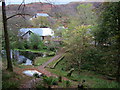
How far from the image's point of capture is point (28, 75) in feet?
5.15

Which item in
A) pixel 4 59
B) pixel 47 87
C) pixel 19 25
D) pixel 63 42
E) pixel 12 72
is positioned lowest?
pixel 47 87

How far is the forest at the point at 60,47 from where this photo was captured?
4.97 ft

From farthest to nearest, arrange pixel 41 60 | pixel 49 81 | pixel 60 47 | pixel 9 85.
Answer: pixel 60 47 → pixel 41 60 → pixel 49 81 → pixel 9 85

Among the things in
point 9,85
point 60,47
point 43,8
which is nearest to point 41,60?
point 60,47

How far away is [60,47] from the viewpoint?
215 cm

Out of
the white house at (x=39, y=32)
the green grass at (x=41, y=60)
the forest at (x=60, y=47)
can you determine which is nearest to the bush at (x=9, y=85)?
the forest at (x=60, y=47)

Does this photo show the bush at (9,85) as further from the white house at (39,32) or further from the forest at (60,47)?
the white house at (39,32)

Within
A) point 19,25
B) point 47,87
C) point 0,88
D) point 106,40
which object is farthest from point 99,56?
point 0,88

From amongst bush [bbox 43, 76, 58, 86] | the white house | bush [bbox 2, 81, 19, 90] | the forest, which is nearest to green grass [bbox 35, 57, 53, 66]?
the forest

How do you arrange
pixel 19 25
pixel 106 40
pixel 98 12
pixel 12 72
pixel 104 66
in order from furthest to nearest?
pixel 104 66
pixel 106 40
pixel 98 12
pixel 19 25
pixel 12 72

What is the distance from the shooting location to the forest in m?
1.51

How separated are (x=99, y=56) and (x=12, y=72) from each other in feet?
4.76

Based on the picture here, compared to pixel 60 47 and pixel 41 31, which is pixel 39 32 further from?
pixel 60 47

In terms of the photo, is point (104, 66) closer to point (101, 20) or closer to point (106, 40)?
point (106, 40)
